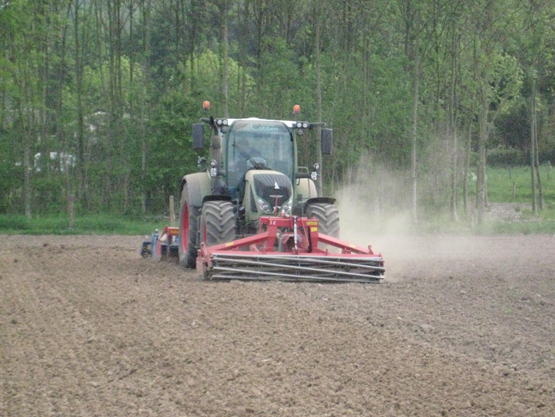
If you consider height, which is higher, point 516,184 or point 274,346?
point 516,184

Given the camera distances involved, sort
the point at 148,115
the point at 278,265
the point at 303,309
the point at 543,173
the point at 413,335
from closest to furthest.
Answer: the point at 413,335 → the point at 303,309 → the point at 278,265 → the point at 148,115 → the point at 543,173

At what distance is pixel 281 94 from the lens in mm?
32375

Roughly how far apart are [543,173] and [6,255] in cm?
4651

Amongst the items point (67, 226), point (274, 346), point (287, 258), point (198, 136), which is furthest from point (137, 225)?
point (274, 346)

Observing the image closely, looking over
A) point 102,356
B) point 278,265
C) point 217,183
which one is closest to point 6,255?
point 217,183

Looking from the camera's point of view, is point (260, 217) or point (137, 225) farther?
point (137, 225)

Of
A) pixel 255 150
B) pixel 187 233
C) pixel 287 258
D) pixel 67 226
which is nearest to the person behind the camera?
pixel 287 258

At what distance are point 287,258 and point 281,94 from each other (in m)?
19.6

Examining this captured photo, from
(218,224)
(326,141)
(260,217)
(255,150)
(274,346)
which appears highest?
(326,141)

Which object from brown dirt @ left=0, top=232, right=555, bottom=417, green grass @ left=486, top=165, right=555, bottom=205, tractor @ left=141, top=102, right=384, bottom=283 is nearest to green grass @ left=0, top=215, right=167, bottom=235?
tractor @ left=141, top=102, right=384, bottom=283

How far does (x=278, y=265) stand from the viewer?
13391mm

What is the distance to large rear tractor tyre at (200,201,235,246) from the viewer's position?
560 inches

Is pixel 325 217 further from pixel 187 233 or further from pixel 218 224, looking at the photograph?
pixel 187 233

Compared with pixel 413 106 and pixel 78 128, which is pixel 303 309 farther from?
pixel 78 128
